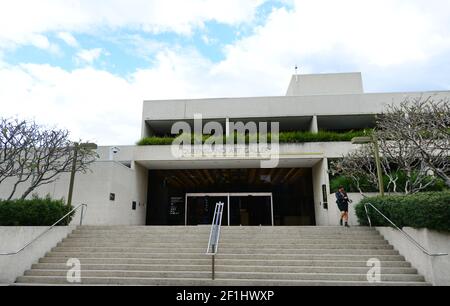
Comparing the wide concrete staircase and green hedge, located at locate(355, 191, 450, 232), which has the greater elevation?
green hedge, located at locate(355, 191, 450, 232)

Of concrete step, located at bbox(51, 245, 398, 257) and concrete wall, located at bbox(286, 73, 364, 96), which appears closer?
concrete step, located at bbox(51, 245, 398, 257)

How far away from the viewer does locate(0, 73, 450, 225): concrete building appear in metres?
12.9

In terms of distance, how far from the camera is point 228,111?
626 inches

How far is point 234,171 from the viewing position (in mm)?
15852

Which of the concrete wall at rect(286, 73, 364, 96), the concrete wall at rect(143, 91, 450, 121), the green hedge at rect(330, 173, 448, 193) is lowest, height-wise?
the green hedge at rect(330, 173, 448, 193)

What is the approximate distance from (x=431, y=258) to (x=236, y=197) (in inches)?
463

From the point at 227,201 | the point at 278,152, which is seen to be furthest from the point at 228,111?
the point at 227,201

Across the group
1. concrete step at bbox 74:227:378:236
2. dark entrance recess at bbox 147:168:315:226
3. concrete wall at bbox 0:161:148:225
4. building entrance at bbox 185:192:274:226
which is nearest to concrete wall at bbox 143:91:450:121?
dark entrance recess at bbox 147:168:315:226

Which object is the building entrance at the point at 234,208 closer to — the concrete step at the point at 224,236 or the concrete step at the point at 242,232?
the concrete step at the point at 242,232

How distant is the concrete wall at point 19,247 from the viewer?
6.32 m

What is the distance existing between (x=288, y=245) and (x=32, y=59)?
9805 mm

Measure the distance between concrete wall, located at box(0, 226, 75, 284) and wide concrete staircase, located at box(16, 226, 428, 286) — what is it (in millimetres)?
212

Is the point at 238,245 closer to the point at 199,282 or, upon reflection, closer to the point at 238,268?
the point at 238,268
